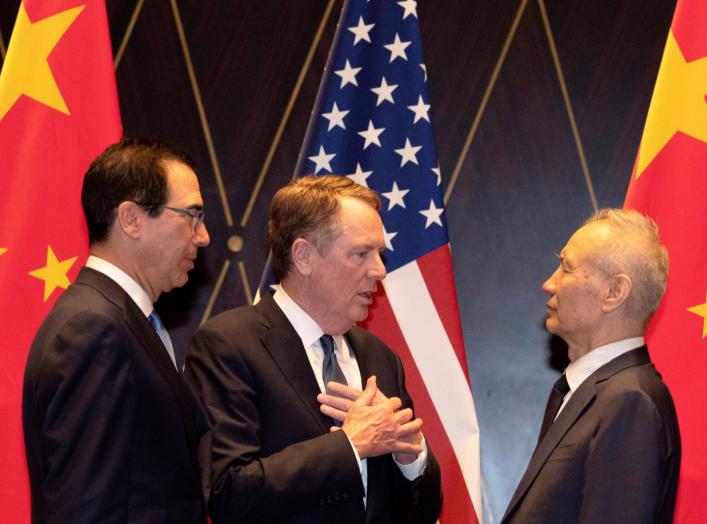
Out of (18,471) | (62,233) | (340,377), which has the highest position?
(62,233)

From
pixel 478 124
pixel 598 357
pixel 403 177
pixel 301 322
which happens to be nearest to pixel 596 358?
pixel 598 357

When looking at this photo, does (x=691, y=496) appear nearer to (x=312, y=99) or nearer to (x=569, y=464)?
(x=569, y=464)

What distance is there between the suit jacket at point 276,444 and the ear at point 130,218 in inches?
13.6

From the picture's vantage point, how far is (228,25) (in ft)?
13.4

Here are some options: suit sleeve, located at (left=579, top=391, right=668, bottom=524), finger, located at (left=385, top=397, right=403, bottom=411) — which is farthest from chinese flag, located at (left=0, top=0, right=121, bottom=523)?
suit sleeve, located at (left=579, top=391, right=668, bottom=524)

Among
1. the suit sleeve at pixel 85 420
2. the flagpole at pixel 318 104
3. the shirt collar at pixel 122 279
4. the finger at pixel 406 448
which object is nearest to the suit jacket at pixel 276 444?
the finger at pixel 406 448

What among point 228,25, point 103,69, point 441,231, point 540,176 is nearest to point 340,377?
point 441,231

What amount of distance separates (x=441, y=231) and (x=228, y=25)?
1.38 metres

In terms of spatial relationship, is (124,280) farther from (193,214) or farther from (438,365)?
(438,365)

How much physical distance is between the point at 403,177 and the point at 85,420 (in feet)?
6.12

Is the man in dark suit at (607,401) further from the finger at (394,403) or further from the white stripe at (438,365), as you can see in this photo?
the white stripe at (438,365)

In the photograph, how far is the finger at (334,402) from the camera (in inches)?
93.5

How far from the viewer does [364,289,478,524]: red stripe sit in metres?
3.36

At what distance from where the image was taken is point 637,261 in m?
2.39
